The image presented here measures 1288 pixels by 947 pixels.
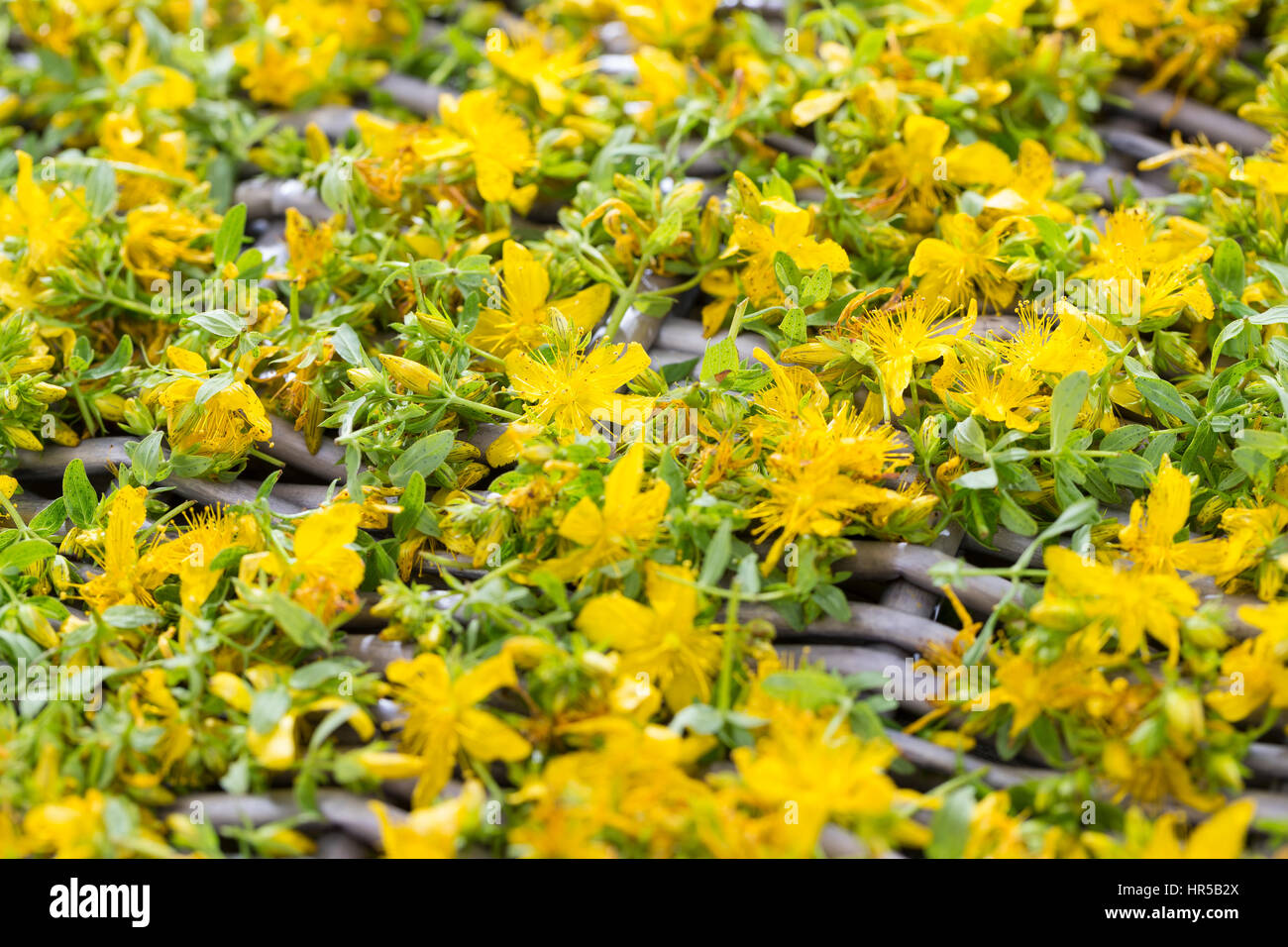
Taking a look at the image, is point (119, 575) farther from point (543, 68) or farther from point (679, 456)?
point (543, 68)

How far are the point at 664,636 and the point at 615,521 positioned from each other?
0.31 feet

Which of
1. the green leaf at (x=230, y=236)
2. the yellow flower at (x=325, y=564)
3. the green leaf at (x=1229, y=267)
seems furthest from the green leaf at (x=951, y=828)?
the green leaf at (x=230, y=236)

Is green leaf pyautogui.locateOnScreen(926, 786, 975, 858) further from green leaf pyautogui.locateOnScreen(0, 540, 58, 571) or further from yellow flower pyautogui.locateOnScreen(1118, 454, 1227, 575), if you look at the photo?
green leaf pyautogui.locateOnScreen(0, 540, 58, 571)

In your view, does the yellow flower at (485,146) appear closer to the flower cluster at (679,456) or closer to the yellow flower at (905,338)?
the flower cluster at (679,456)

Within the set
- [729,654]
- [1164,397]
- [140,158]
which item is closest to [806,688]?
[729,654]

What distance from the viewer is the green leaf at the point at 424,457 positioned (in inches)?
33.4

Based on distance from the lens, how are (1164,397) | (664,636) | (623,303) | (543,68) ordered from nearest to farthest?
1. (664,636)
2. (1164,397)
3. (623,303)
4. (543,68)

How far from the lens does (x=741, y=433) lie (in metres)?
0.87

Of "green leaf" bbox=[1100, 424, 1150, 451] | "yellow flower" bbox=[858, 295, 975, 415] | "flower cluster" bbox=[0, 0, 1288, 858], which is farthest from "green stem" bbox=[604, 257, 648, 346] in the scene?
"green leaf" bbox=[1100, 424, 1150, 451]

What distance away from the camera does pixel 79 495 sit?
888 mm

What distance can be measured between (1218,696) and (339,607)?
634 mm

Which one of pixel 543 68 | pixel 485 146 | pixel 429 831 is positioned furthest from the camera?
pixel 543 68
